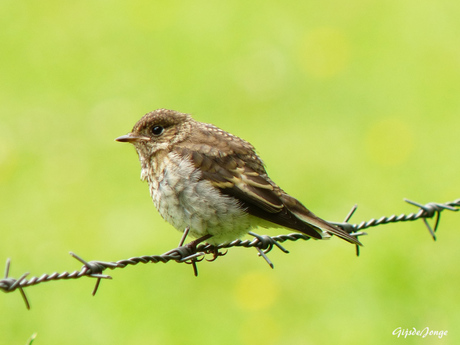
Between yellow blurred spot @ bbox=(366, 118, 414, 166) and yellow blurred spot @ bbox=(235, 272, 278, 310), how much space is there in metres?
2.88

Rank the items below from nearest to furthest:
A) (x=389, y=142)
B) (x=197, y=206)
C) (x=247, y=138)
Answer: (x=197, y=206), (x=389, y=142), (x=247, y=138)

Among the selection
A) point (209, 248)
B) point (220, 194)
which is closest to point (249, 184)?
point (220, 194)

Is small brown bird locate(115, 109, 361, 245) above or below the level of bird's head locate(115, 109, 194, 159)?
below

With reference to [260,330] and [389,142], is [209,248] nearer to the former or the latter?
[260,330]

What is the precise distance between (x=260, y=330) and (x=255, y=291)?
2.27ft

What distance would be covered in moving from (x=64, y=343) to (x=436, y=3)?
961cm

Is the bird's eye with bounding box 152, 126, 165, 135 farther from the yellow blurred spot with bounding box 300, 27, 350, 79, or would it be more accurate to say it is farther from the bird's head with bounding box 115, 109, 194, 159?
the yellow blurred spot with bounding box 300, 27, 350, 79

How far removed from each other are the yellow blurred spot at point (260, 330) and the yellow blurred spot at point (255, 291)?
0.60 feet

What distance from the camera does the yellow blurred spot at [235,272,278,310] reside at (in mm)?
8820

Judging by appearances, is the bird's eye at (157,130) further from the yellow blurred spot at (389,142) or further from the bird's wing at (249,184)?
the yellow blurred spot at (389,142)

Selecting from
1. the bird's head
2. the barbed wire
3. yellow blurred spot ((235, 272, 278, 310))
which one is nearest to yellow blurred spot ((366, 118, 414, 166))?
yellow blurred spot ((235, 272, 278, 310))

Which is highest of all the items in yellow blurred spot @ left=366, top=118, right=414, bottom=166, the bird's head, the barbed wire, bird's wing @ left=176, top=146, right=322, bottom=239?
yellow blurred spot @ left=366, top=118, right=414, bottom=166

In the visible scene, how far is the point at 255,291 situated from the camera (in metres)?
9.03

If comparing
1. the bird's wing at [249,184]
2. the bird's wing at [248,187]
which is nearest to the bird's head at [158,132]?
the bird's wing at [249,184]
